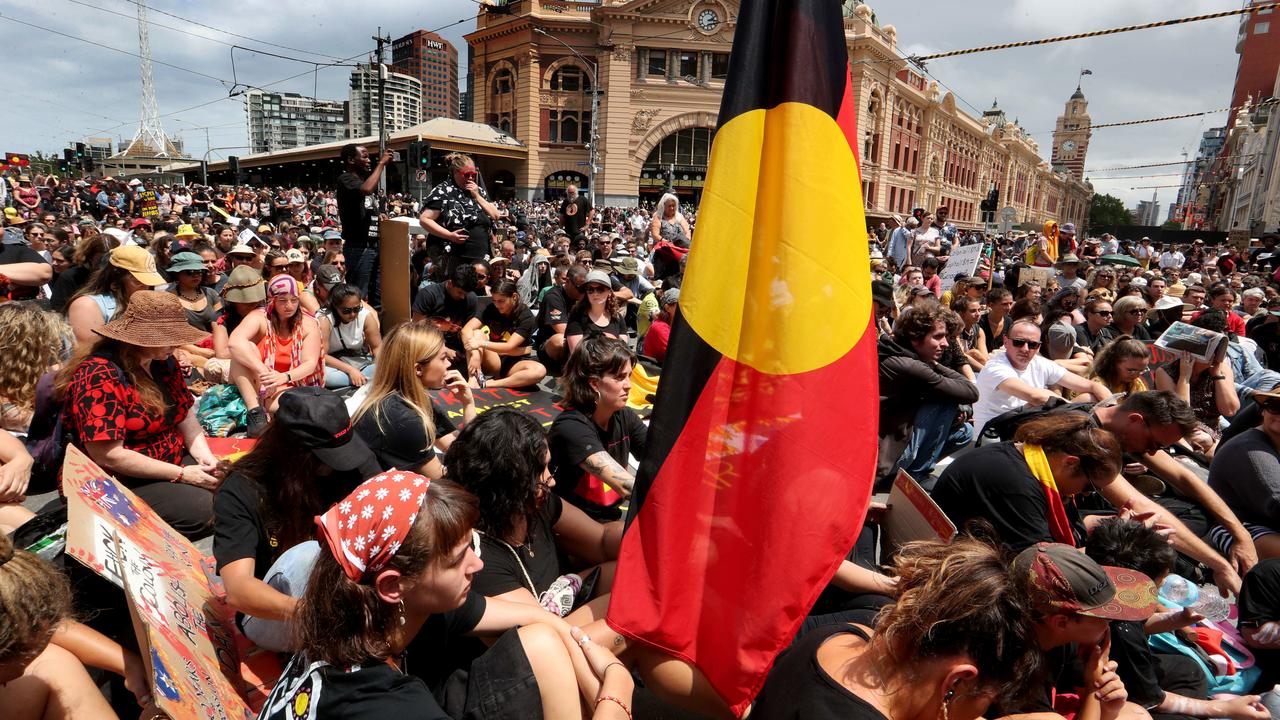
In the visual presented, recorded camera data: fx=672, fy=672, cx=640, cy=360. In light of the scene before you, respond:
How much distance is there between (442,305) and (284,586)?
4730 millimetres

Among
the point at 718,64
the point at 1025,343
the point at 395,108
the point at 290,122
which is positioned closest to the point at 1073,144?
the point at 718,64

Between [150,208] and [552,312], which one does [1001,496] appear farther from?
[150,208]

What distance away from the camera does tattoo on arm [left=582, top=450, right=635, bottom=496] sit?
119 inches

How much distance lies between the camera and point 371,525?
5.06 feet

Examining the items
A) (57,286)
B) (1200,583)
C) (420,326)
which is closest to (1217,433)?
(1200,583)

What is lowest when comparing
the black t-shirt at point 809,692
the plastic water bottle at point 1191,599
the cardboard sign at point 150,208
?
the plastic water bottle at point 1191,599

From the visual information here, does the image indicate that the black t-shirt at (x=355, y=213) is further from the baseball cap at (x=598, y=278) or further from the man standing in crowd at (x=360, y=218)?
the baseball cap at (x=598, y=278)

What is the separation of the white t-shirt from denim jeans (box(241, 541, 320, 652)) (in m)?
4.54

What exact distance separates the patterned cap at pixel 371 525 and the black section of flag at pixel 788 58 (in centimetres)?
144

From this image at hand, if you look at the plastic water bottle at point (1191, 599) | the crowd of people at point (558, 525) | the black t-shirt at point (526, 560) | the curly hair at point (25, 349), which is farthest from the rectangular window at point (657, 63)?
the black t-shirt at point (526, 560)

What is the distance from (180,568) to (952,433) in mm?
5082

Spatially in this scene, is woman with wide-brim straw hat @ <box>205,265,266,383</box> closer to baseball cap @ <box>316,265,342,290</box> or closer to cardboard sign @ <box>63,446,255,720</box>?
baseball cap @ <box>316,265,342,290</box>

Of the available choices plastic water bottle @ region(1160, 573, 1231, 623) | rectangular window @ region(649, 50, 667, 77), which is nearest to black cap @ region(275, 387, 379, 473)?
plastic water bottle @ region(1160, 573, 1231, 623)

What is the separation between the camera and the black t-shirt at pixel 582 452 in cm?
309
